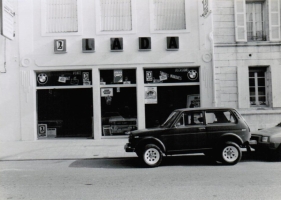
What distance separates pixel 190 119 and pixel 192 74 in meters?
6.21

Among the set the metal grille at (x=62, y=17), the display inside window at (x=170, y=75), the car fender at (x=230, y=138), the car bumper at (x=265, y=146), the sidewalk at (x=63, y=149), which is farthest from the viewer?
the display inside window at (x=170, y=75)

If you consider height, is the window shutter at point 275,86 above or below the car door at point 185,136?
above

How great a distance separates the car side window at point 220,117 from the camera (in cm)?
934

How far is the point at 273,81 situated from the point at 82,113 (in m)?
8.89

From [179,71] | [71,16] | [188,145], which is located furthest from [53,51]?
[188,145]

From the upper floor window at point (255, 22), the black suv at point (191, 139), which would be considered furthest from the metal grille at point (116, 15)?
the black suv at point (191, 139)

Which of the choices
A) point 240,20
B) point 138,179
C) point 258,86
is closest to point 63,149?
point 138,179

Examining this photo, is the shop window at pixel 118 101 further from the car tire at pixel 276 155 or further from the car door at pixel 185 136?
the car tire at pixel 276 155

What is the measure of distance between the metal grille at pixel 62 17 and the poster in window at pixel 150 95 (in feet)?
14.0

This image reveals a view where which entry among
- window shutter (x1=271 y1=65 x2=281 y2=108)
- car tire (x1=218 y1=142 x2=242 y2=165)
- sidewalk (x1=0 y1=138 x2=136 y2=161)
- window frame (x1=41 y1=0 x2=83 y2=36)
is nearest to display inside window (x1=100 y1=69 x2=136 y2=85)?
window frame (x1=41 y1=0 x2=83 y2=36)

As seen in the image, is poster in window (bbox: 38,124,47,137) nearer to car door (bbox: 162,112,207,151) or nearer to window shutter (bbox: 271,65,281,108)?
car door (bbox: 162,112,207,151)

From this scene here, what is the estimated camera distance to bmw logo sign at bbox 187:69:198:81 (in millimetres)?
15094

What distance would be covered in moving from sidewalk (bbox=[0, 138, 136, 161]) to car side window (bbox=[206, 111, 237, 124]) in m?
3.06

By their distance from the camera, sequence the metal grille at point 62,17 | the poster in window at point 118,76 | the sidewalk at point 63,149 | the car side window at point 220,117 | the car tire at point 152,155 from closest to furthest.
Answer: the car tire at point 152,155 < the car side window at point 220,117 < the sidewalk at point 63,149 < the metal grille at point 62,17 < the poster in window at point 118,76
